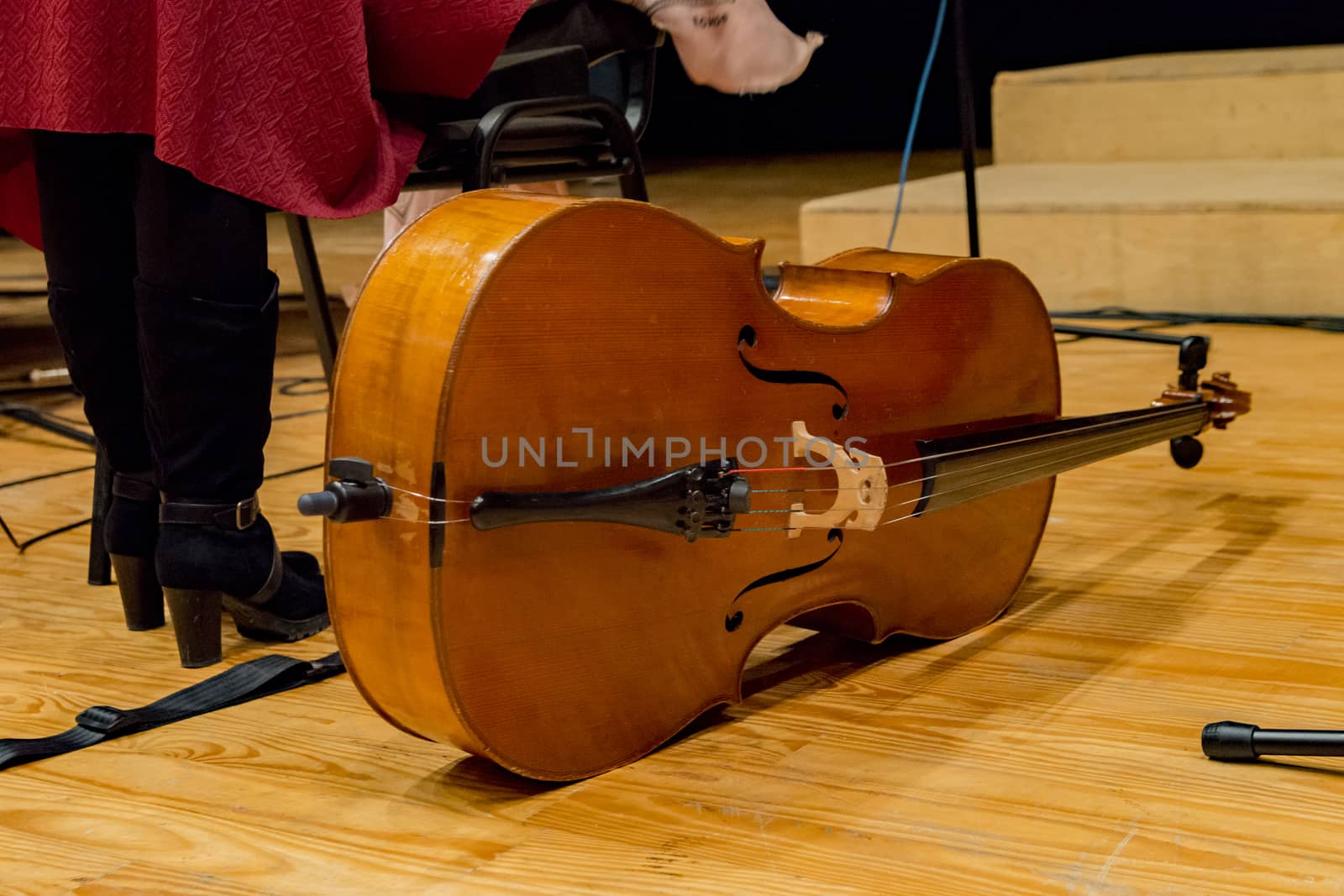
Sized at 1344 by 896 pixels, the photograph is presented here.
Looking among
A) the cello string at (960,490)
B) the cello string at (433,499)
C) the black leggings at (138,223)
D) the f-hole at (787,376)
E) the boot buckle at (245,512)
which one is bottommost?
the cello string at (960,490)

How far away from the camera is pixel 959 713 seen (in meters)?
1.08

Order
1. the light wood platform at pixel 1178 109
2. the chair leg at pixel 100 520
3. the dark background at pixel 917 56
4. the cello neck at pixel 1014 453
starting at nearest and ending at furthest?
the cello neck at pixel 1014 453, the chair leg at pixel 100 520, the light wood platform at pixel 1178 109, the dark background at pixel 917 56

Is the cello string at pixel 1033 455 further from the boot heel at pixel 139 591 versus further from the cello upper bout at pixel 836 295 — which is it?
the boot heel at pixel 139 591

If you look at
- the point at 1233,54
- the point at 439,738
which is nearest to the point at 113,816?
the point at 439,738

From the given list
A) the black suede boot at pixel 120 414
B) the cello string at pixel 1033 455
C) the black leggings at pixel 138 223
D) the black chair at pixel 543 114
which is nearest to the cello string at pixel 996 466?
the cello string at pixel 1033 455

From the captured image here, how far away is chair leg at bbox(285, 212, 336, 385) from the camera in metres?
1.61

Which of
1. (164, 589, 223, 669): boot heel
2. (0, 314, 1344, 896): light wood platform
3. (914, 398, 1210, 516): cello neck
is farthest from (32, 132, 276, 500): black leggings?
(914, 398, 1210, 516): cello neck

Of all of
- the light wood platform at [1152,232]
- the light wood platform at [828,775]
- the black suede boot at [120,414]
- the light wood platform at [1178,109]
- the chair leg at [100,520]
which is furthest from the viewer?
the light wood platform at [1178,109]

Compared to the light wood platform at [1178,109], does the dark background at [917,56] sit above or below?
above

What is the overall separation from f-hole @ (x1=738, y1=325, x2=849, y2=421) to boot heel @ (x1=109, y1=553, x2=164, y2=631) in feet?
2.11

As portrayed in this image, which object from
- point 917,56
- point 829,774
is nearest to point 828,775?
point 829,774

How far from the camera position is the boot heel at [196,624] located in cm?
123

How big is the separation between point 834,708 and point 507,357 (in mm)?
408

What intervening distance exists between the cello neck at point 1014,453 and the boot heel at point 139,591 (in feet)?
2.41
